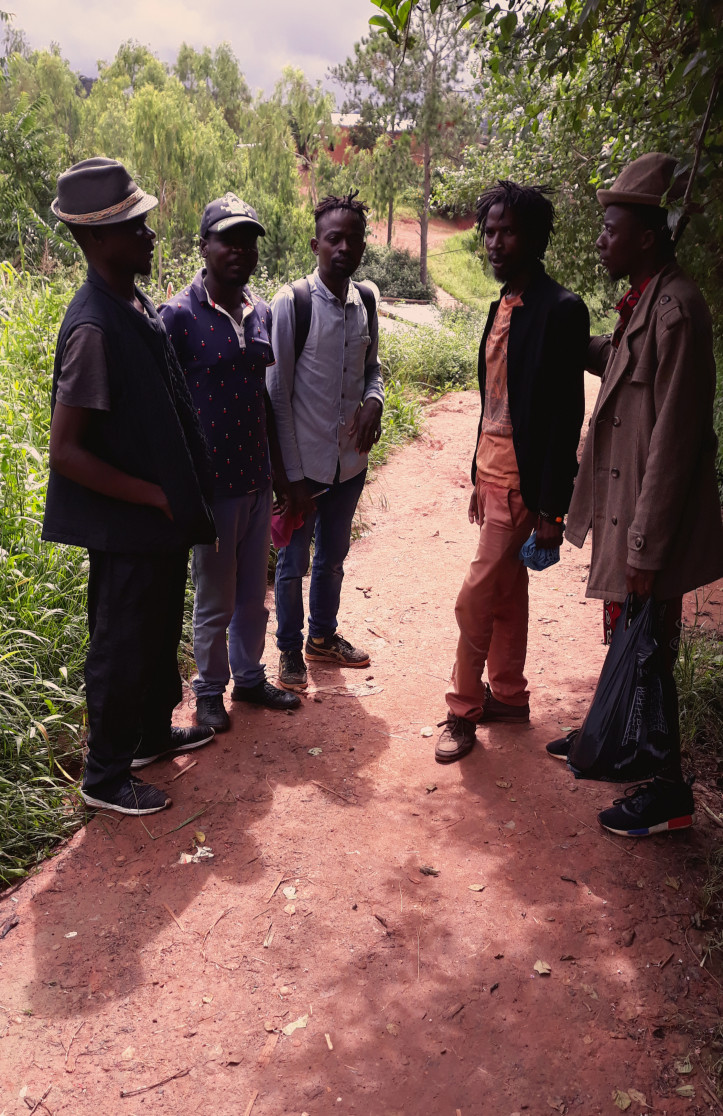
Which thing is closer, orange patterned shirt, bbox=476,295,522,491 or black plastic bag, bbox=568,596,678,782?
black plastic bag, bbox=568,596,678,782

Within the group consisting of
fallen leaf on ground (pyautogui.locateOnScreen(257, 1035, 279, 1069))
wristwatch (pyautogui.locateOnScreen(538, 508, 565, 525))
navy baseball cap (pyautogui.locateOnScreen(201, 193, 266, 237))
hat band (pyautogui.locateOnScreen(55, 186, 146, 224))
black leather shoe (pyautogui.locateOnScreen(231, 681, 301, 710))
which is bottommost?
fallen leaf on ground (pyautogui.locateOnScreen(257, 1035, 279, 1069))

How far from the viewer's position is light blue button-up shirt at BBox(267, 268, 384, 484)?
3.59 m

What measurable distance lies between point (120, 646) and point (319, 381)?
1.47 metres

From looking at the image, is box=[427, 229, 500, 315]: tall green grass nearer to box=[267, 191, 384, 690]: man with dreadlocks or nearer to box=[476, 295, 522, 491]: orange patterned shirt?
box=[267, 191, 384, 690]: man with dreadlocks

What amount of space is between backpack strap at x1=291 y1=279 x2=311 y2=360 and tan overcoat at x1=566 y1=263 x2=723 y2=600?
4.44 feet

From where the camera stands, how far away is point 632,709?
8.77 feet

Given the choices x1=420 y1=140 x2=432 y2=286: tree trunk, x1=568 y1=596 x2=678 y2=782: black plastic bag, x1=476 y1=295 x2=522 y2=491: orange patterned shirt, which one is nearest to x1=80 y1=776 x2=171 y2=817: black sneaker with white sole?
x1=568 y1=596 x2=678 y2=782: black plastic bag

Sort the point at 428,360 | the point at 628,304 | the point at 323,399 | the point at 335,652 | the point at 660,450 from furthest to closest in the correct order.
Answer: the point at 428,360
the point at 335,652
the point at 323,399
the point at 628,304
the point at 660,450

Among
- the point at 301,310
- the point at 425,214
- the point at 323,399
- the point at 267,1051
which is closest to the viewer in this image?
the point at 267,1051

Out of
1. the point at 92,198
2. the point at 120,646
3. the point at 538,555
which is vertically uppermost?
the point at 92,198

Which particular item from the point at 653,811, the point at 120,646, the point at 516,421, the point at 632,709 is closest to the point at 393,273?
the point at 516,421

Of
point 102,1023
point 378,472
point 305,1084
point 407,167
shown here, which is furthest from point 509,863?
point 407,167

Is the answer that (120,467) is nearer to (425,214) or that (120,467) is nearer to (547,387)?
(547,387)

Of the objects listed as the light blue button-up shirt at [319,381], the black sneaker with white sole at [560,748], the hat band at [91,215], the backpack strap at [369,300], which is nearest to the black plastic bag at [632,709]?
the black sneaker with white sole at [560,748]
